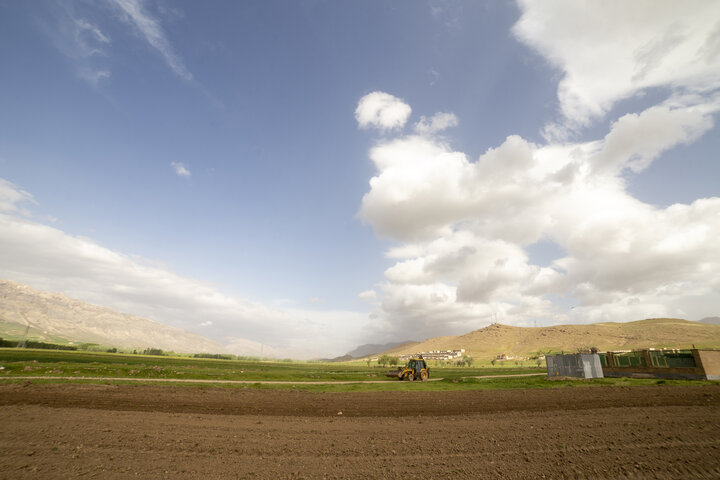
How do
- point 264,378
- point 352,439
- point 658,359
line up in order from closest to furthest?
point 352,439
point 658,359
point 264,378

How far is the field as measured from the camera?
10086 mm

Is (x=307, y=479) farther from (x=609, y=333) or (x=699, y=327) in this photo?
(x=699, y=327)

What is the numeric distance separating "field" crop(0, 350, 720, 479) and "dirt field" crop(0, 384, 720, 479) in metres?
0.06

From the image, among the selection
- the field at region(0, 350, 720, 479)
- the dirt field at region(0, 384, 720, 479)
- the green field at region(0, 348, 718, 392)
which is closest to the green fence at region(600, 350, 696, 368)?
the green field at region(0, 348, 718, 392)

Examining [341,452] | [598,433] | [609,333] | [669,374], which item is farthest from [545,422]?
[609,333]

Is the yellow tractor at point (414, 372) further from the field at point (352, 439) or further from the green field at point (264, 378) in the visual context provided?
the field at point (352, 439)

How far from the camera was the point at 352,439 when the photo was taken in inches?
537

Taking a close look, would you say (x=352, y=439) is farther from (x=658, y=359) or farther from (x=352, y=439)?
(x=658, y=359)

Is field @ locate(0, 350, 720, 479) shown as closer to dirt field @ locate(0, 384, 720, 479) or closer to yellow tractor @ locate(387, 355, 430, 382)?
dirt field @ locate(0, 384, 720, 479)

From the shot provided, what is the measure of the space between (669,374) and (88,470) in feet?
205

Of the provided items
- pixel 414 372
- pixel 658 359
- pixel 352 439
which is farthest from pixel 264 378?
pixel 658 359

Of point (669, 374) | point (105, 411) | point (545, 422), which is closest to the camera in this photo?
point (545, 422)

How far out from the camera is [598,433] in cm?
1429

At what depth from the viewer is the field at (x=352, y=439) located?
10086 mm
